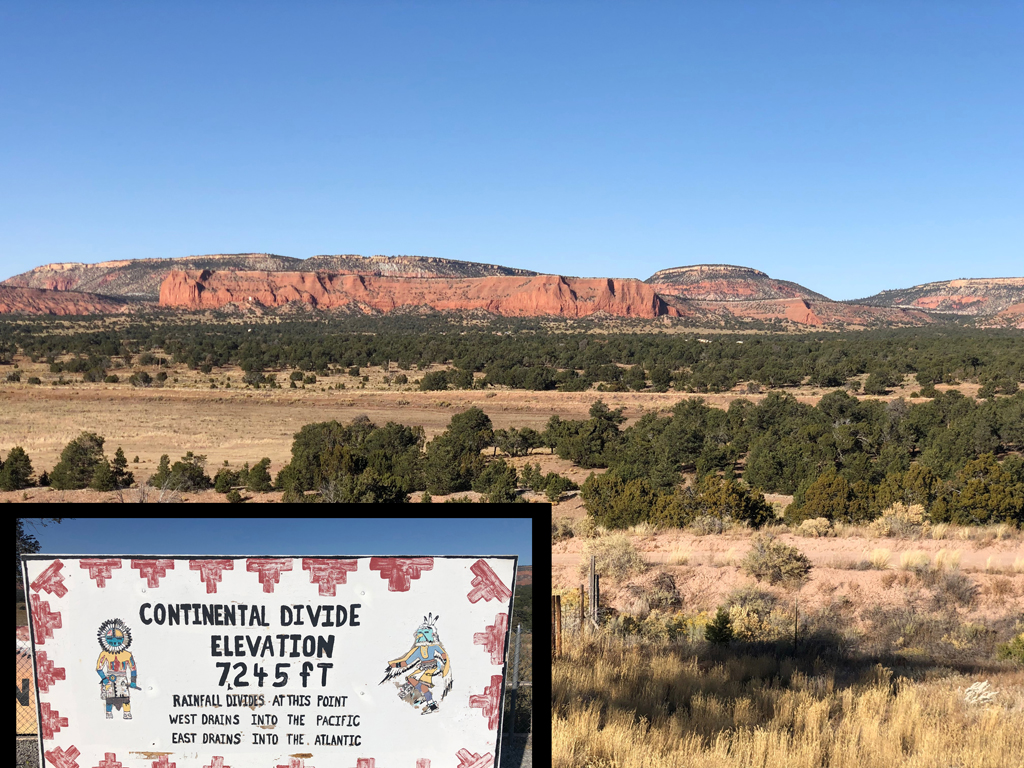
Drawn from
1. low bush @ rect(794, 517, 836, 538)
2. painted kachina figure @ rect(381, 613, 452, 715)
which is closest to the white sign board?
painted kachina figure @ rect(381, 613, 452, 715)

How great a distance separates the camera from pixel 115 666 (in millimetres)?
3146

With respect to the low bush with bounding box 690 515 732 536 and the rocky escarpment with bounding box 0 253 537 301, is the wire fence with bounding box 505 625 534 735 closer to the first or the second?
the low bush with bounding box 690 515 732 536

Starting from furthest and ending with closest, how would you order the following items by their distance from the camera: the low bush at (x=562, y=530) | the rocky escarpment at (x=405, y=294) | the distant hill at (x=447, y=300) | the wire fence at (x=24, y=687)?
the rocky escarpment at (x=405, y=294) → the distant hill at (x=447, y=300) → the low bush at (x=562, y=530) → the wire fence at (x=24, y=687)

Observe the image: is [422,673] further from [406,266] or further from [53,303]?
[406,266]

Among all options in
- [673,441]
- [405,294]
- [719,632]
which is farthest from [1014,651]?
[405,294]

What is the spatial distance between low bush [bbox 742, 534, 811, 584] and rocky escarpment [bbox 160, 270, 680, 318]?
13874 cm

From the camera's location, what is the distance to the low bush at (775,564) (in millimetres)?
13758

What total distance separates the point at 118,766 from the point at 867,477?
23264 mm

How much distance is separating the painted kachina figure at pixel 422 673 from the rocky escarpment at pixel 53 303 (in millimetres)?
165330

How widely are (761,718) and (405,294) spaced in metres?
158

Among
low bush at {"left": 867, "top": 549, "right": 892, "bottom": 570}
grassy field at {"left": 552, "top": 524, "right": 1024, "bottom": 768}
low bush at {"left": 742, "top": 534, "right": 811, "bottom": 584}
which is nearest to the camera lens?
grassy field at {"left": 552, "top": 524, "right": 1024, "bottom": 768}

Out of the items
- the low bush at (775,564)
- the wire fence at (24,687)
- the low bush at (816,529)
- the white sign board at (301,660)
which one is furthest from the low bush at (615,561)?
the wire fence at (24,687)

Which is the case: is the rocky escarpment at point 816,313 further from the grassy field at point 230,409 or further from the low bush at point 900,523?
the low bush at point 900,523

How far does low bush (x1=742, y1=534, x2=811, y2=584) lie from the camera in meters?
13.8
